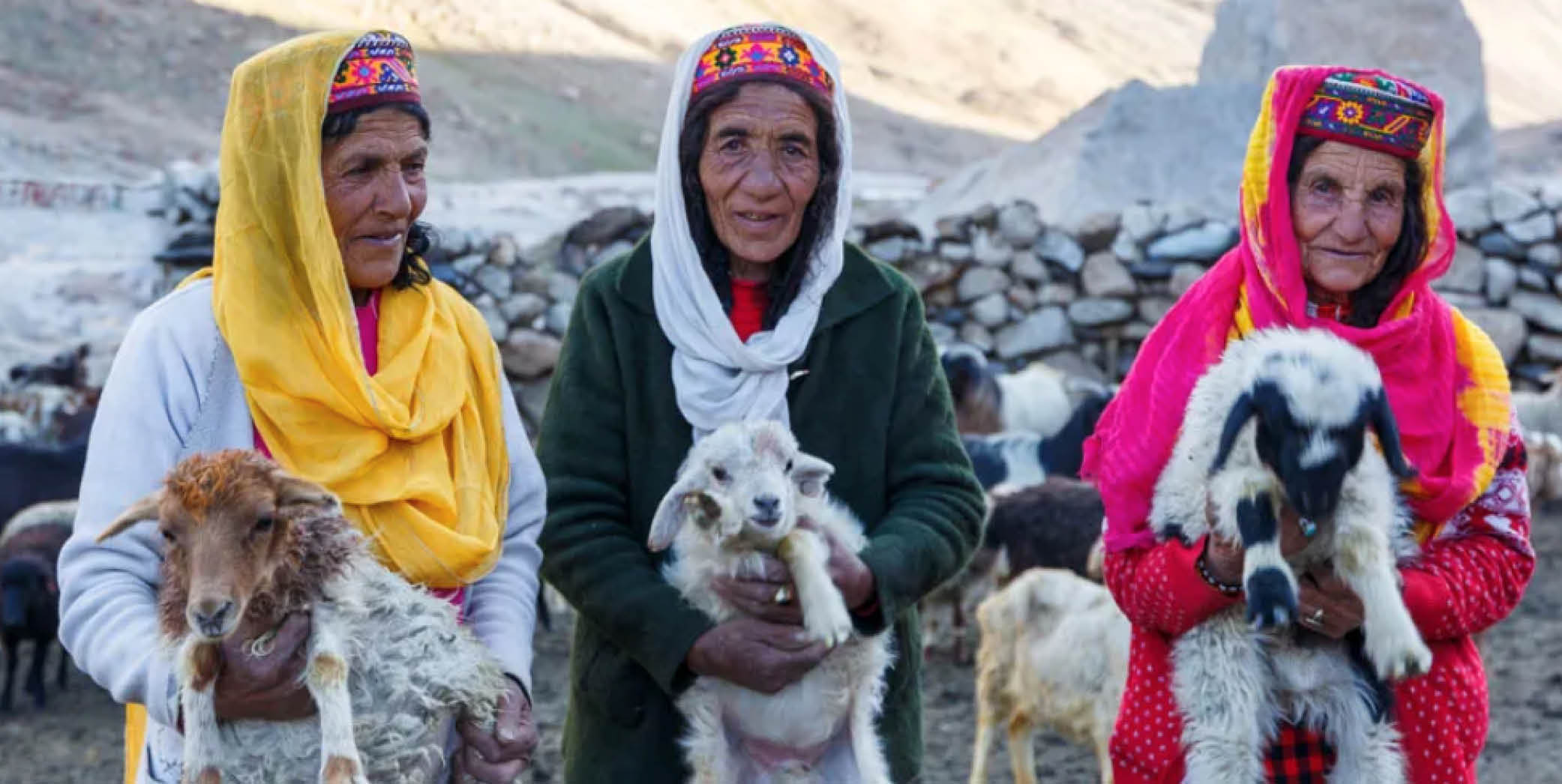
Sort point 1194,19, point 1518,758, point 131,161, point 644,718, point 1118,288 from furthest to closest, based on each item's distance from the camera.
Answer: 1. point 1194,19
2. point 131,161
3. point 1118,288
4. point 1518,758
5. point 644,718

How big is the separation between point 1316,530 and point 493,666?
1.47 meters

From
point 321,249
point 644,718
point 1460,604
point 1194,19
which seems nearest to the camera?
point 321,249

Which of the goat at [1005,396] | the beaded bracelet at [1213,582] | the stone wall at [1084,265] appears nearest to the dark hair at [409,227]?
the beaded bracelet at [1213,582]

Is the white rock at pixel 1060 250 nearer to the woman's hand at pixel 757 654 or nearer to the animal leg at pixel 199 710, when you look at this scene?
the woman's hand at pixel 757 654

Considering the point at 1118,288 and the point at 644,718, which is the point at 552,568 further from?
the point at 1118,288

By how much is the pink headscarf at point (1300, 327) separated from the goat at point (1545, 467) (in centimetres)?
923

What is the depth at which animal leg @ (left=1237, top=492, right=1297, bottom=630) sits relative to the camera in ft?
9.43

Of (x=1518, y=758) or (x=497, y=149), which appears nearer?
(x=1518, y=758)

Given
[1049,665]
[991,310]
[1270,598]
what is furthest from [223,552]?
[991,310]

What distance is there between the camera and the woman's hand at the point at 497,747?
9.54 feet

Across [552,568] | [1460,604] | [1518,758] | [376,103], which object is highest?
[376,103]

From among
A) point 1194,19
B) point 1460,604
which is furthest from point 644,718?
point 1194,19

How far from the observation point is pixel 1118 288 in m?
13.9

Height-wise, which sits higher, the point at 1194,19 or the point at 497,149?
the point at 1194,19
